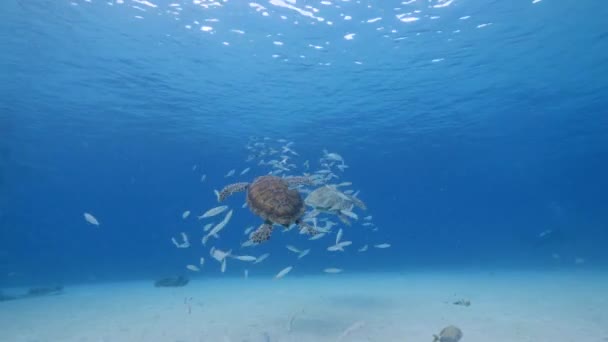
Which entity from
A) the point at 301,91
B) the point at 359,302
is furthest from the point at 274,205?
the point at 301,91

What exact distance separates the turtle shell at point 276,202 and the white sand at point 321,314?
17.2 feet

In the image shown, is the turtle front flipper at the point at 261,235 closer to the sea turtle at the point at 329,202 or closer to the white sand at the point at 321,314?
the sea turtle at the point at 329,202

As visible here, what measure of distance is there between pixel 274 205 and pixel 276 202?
7cm

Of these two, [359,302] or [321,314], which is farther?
[359,302]

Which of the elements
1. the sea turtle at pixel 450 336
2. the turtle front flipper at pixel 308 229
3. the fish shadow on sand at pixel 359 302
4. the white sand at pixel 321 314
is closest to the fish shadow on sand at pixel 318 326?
the white sand at pixel 321 314

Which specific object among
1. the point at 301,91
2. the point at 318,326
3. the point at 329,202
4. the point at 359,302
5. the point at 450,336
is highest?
the point at 301,91

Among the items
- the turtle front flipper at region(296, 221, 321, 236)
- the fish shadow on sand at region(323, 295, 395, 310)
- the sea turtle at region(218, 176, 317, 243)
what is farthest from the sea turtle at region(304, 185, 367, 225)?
the fish shadow on sand at region(323, 295, 395, 310)

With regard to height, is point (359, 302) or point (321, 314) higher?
point (321, 314)

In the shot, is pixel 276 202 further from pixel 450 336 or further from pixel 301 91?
pixel 301 91

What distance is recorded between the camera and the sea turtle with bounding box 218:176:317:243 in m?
6.59

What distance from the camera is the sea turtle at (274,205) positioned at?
21.6 ft

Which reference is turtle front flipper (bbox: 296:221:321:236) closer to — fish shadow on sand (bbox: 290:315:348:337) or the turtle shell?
the turtle shell

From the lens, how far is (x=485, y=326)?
11312 millimetres

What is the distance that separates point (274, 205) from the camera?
6648 mm
